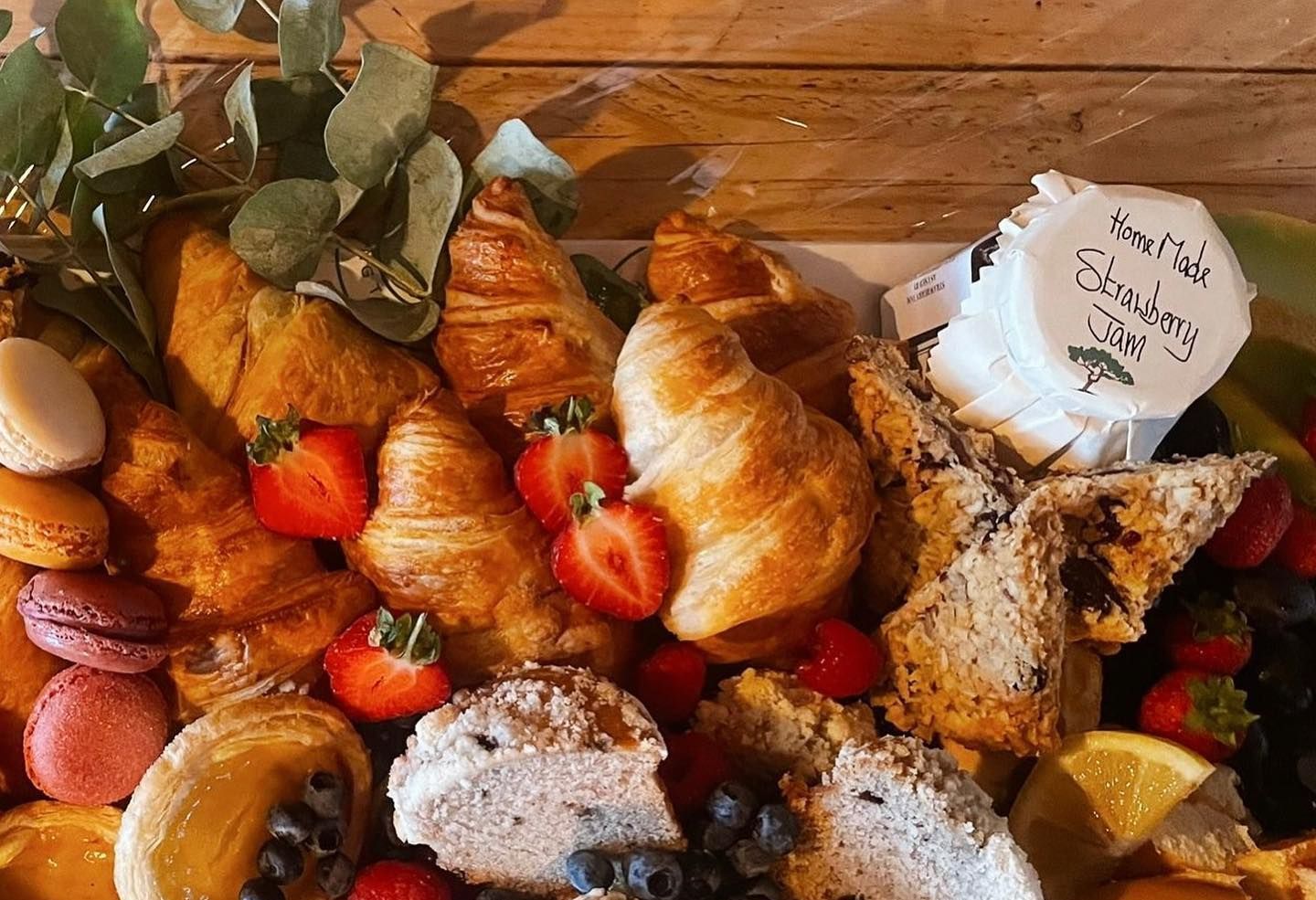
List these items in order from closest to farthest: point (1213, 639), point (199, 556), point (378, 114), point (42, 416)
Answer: point (42, 416) < point (199, 556) < point (378, 114) < point (1213, 639)

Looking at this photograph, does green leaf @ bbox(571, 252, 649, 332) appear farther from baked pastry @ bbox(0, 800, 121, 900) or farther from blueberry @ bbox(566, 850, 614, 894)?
baked pastry @ bbox(0, 800, 121, 900)

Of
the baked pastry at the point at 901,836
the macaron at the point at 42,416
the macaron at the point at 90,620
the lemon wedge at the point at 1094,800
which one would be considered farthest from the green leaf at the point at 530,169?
the lemon wedge at the point at 1094,800

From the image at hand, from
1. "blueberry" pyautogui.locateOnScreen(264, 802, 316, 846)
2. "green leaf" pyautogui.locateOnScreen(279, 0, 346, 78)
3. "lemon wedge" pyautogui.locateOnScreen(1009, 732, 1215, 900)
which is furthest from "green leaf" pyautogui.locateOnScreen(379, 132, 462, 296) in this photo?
"lemon wedge" pyautogui.locateOnScreen(1009, 732, 1215, 900)

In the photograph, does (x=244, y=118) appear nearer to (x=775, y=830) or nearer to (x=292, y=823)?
(x=292, y=823)

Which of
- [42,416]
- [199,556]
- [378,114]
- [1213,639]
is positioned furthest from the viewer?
[1213,639]

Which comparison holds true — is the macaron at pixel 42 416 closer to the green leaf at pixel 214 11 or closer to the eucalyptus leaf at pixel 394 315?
the eucalyptus leaf at pixel 394 315

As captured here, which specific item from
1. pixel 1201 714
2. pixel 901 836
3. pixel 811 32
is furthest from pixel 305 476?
pixel 1201 714
